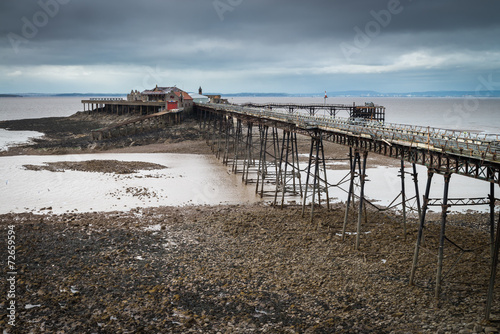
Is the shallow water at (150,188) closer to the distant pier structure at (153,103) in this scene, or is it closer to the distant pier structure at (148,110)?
the distant pier structure at (148,110)

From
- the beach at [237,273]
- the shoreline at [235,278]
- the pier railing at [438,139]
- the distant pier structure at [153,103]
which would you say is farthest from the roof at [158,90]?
the shoreline at [235,278]

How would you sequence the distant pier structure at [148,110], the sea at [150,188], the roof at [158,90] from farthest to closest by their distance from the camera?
the roof at [158,90] → the distant pier structure at [148,110] → the sea at [150,188]

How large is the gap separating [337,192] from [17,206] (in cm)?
2249

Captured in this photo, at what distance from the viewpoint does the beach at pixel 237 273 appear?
13.1m

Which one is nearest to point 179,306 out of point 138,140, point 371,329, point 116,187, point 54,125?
point 371,329

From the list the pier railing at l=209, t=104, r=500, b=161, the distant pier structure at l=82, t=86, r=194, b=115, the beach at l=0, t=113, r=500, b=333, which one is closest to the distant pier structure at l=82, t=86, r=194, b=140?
the distant pier structure at l=82, t=86, r=194, b=115

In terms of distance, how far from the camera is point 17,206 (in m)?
26.9

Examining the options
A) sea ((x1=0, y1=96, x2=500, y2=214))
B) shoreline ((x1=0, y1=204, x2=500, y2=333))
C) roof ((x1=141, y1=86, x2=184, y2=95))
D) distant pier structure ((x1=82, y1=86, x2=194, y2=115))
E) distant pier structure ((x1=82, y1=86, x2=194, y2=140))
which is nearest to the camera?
shoreline ((x1=0, y1=204, x2=500, y2=333))

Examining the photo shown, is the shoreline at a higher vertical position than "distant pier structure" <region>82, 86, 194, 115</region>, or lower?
lower

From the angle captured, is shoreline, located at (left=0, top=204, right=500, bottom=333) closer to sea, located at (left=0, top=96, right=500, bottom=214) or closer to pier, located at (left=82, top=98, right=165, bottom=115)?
sea, located at (left=0, top=96, right=500, bottom=214)

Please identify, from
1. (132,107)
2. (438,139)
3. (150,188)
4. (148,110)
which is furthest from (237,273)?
(132,107)

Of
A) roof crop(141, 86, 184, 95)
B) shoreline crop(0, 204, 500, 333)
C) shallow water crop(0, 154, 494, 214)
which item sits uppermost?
roof crop(141, 86, 184, 95)

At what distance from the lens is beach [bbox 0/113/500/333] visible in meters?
13.1

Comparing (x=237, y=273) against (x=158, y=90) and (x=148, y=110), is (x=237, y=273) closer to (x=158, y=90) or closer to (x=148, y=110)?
(x=148, y=110)
